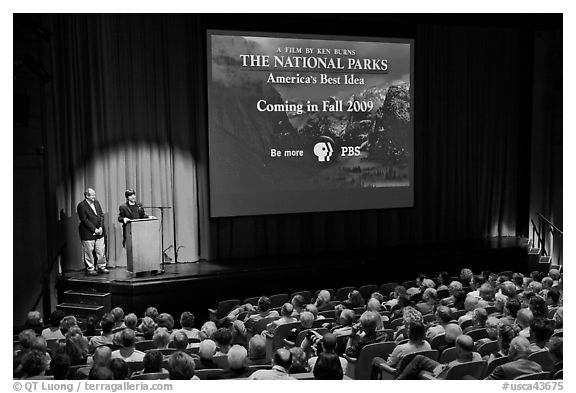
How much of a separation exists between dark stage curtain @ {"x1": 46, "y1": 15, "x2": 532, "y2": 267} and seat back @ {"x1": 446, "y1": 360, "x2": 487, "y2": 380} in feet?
23.0

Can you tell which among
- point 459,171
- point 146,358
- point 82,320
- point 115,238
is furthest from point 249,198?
point 146,358

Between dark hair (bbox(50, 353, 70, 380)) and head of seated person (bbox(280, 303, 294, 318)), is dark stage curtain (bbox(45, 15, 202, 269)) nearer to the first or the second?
head of seated person (bbox(280, 303, 294, 318))

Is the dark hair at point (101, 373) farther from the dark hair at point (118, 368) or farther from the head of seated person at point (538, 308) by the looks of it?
the head of seated person at point (538, 308)

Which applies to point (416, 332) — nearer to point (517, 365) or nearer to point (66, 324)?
point (517, 365)

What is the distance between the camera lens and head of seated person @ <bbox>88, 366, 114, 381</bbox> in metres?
4.23

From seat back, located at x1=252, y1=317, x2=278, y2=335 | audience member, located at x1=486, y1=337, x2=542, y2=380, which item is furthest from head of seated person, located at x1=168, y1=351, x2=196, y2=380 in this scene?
seat back, located at x1=252, y1=317, x2=278, y2=335

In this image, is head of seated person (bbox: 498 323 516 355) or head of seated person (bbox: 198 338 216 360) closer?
head of seated person (bbox: 198 338 216 360)

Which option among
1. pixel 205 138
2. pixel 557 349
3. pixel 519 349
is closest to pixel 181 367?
pixel 519 349

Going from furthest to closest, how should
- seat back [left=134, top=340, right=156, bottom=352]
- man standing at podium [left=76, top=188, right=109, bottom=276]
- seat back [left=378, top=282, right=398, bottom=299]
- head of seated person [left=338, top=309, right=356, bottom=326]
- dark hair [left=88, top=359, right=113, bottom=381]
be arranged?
seat back [left=378, top=282, right=398, bottom=299] < man standing at podium [left=76, top=188, right=109, bottom=276] < head of seated person [left=338, top=309, right=356, bottom=326] < seat back [left=134, top=340, right=156, bottom=352] < dark hair [left=88, top=359, right=113, bottom=381]

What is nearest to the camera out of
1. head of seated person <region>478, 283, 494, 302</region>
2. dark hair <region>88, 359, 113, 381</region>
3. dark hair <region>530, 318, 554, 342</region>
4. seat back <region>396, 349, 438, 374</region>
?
dark hair <region>88, 359, 113, 381</region>

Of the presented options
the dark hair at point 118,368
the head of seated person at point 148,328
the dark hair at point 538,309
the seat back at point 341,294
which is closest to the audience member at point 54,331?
the head of seated person at point 148,328

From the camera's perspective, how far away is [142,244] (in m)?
9.27

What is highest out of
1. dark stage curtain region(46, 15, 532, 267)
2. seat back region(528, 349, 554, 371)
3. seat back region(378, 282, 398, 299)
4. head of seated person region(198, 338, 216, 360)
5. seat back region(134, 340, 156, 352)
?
dark stage curtain region(46, 15, 532, 267)

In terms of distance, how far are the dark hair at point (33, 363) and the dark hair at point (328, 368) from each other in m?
1.86
